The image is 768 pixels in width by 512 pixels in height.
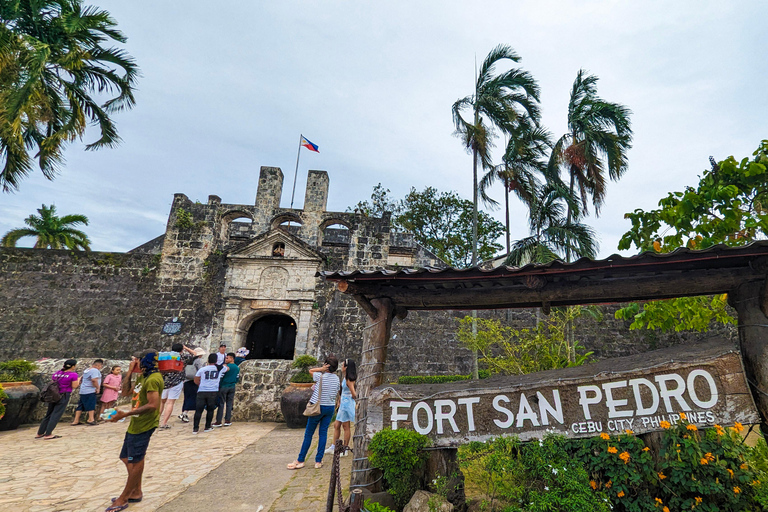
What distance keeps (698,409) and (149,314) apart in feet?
46.8

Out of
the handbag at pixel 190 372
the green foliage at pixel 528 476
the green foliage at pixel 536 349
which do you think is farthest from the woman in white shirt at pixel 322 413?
the green foliage at pixel 536 349

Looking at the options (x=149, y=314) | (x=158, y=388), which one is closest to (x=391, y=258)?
(x=149, y=314)

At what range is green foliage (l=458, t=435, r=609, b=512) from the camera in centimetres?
301

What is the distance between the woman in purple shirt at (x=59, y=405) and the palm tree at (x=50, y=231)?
19.6 meters

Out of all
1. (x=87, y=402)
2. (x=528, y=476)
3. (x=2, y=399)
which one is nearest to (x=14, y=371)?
(x=2, y=399)

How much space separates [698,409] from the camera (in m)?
3.34

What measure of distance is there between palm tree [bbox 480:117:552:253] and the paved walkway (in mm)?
9662

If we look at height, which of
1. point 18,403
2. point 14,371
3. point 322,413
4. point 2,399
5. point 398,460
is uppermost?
point 14,371

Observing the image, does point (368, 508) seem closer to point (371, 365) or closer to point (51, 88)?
point (371, 365)

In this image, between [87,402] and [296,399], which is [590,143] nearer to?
[296,399]

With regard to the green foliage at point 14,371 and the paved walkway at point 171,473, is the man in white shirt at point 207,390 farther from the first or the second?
the green foliage at point 14,371

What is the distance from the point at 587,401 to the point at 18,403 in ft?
33.4

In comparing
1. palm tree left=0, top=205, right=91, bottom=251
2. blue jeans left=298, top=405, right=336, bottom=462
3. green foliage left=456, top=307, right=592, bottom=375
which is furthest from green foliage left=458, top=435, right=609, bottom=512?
palm tree left=0, top=205, right=91, bottom=251

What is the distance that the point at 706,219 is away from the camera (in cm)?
510
